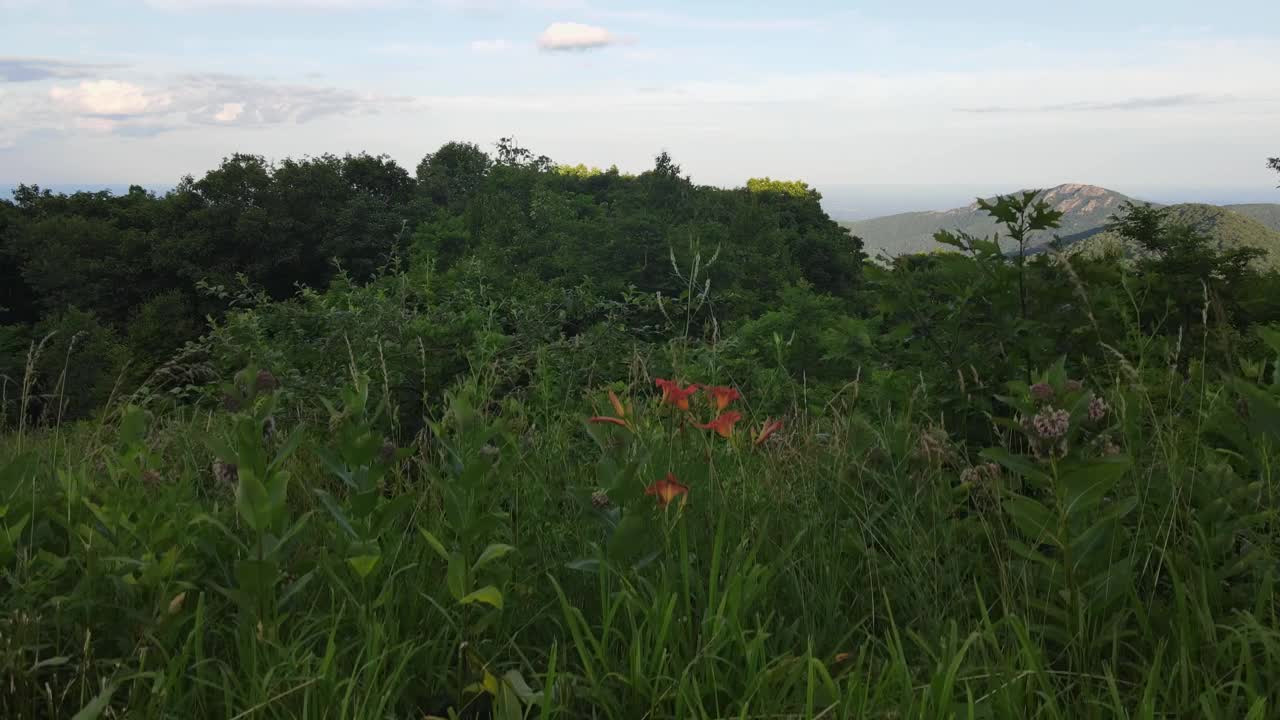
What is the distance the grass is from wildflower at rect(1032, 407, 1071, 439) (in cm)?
7

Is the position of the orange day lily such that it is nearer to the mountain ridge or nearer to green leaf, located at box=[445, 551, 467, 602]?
green leaf, located at box=[445, 551, 467, 602]

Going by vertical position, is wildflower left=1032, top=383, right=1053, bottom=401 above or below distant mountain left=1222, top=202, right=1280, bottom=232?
below

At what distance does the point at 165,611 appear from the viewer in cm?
175

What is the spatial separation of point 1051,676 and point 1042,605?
0.45 feet

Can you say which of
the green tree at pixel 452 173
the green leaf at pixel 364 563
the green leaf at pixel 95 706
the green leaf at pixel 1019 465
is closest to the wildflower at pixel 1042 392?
the green leaf at pixel 1019 465

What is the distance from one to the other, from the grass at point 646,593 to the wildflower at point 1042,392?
0.08 feet

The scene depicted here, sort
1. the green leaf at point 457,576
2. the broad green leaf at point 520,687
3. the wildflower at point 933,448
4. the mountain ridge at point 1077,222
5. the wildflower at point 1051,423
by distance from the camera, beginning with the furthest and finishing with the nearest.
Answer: the mountain ridge at point 1077,222
the wildflower at point 933,448
the wildflower at point 1051,423
the green leaf at point 457,576
the broad green leaf at point 520,687

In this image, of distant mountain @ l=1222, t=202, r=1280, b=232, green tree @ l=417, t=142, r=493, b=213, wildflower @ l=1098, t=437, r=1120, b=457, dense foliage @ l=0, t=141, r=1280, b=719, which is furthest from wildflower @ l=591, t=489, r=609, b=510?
distant mountain @ l=1222, t=202, r=1280, b=232

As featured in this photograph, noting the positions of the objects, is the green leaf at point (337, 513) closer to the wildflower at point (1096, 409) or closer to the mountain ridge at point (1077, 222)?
the wildflower at point (1096, 409)

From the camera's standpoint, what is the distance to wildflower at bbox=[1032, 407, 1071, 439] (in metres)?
1.82

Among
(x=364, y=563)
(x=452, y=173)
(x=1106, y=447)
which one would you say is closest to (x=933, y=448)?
(x=1106, y=447)

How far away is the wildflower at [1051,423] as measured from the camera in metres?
1.82

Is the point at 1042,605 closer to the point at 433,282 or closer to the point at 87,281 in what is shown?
the point at 433,282

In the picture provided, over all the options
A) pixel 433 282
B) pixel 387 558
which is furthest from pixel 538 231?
pixel 387 558
